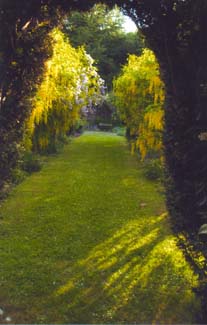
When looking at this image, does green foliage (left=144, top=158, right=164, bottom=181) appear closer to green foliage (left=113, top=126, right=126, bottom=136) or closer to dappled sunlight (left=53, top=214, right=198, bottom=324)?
dappled sunlight (left=53, top=214, right=198, bottom=324)

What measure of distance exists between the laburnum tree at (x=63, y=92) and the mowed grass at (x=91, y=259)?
2.57 m

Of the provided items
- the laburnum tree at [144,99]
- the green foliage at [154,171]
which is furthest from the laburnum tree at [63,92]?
the green foliage at [154,171]

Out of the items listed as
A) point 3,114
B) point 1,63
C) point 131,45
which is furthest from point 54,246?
point 131,45

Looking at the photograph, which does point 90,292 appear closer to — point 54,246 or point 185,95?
point 54,246

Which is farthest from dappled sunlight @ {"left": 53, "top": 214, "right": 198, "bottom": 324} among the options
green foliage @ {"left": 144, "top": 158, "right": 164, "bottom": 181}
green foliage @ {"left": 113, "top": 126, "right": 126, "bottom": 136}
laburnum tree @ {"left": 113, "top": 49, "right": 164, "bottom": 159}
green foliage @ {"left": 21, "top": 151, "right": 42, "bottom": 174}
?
green foliage @ {"left": 113, "top": 126, "right": 126, "bottom": 136}

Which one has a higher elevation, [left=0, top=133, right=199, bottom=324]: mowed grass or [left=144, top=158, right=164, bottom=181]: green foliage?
[left=144, top=158, right=164, bottom=181]: green foliage

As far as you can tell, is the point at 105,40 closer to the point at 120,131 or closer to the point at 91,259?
the point at 120,131

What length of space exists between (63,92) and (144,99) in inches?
84.9

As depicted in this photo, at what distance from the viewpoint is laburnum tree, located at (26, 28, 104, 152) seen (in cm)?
994

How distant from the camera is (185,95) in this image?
3348 mm

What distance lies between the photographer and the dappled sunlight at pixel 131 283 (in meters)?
3.70

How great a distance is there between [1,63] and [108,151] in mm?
12328

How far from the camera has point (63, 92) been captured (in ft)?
35.9

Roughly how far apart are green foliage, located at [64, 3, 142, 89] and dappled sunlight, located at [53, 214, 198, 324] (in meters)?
24.9
